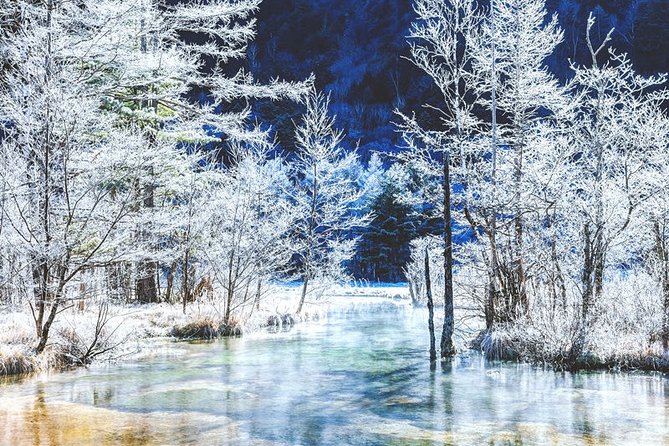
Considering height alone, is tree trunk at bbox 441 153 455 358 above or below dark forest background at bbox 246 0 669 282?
below

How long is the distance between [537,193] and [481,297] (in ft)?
10.3

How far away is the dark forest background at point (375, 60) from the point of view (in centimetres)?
5053

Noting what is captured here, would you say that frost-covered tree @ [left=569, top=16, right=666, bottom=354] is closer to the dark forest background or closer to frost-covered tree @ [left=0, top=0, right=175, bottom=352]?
frost-covered tree @ [left=0, top=0, right=175, bottom=352]

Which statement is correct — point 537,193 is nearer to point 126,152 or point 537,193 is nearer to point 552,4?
point 126,152

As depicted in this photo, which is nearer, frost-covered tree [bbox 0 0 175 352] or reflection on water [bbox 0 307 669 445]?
reflection on water [bbox 0 307 669 445]

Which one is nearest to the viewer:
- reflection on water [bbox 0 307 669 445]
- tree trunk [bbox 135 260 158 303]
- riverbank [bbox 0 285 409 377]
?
reflection on water [bbox 0 307 669 445]

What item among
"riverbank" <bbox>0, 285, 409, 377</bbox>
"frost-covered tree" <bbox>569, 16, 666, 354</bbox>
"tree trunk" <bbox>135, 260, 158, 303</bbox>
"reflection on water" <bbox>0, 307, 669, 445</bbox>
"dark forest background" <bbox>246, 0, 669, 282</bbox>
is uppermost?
"dark forest background" <bbox>246, 0, 669, 282</bbox>

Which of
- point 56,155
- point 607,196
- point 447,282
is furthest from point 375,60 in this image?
point 56,155

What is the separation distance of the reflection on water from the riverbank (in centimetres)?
62

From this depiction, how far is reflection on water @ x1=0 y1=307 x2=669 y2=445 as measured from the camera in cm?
720

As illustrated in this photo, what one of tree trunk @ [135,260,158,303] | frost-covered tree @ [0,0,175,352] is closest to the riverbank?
frost-covered tree @ [0,0,175,352]

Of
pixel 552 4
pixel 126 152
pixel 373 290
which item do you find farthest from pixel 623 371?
pixel 552 4

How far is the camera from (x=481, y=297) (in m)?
15.7

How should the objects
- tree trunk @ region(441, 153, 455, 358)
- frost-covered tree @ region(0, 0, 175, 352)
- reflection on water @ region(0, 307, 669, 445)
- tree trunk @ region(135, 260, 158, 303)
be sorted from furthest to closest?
tree trunk @ region(135, 260, 158, 303), tree trunk @ region(441, 153, 455, 358), frost-covered tree @ region(0, 0, 175, 352), reflection on water @ region(0, 307, 669, 445)
